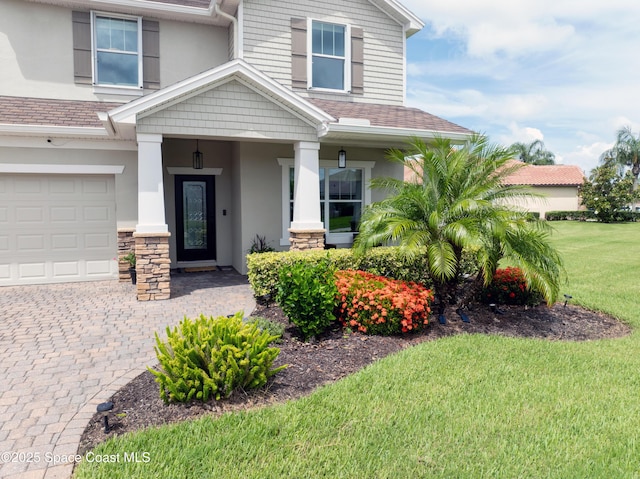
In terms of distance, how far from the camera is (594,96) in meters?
17.0

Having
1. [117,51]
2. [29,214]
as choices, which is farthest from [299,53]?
[29,214]

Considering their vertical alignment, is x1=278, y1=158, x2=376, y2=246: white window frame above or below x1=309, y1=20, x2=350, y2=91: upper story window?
below

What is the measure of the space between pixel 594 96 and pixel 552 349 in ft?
50.4

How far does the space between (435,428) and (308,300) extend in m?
2.34

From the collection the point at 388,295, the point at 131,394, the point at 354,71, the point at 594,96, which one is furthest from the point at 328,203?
the point at 594,96

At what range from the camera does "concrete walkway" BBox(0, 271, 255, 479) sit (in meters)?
3.54

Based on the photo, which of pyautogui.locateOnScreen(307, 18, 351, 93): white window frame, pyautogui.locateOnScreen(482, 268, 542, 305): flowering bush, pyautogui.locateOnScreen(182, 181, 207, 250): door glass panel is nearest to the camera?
pyautogui.locateOnScreen(482, 268, 542, 305): flowering bush

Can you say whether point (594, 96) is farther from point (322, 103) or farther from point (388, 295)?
point (388, 295)

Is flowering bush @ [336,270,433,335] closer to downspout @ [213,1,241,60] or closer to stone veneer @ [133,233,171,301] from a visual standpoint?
stone veneer @ [133,233,171,301]

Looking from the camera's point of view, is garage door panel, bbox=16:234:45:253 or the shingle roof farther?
the shingle roof

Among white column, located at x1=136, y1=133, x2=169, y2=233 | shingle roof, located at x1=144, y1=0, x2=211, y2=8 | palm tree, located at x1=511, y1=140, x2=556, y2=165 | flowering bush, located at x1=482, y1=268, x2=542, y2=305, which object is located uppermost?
palm tree, located at x1=511, y1=140, x2=556, y2=165

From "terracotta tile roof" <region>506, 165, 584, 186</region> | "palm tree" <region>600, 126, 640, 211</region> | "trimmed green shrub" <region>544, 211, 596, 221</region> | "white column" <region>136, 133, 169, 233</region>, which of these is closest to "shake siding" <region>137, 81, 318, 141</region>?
"white column" <region>136, 133, 169, 233</region>

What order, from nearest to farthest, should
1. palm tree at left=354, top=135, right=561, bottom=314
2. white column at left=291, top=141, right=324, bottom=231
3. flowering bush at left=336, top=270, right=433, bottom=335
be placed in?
flowering bush at left=336, top=270, right=433, bottom=335 → palm tree at left=354, top=135, right=561, bottom=314 → white column at left=291, top=141, right=324, bottom=231

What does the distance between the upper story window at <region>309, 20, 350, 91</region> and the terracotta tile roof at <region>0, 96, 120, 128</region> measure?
5127 mm
